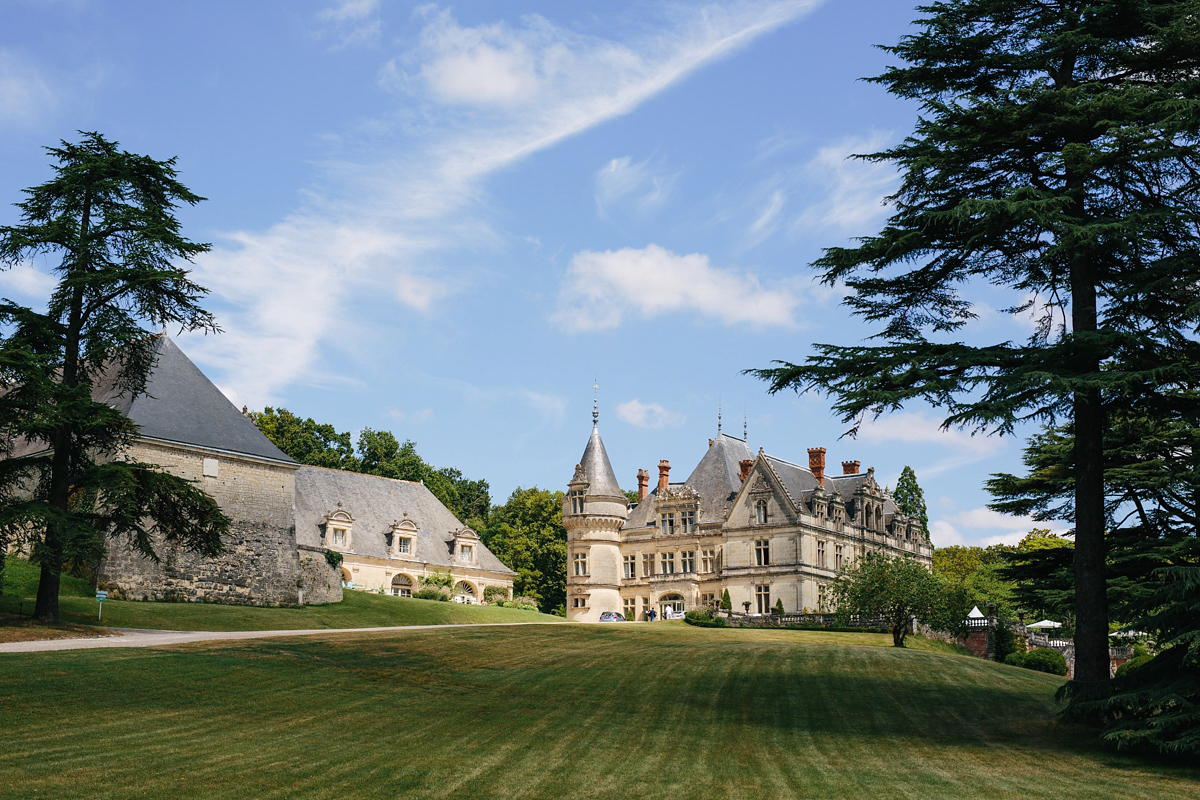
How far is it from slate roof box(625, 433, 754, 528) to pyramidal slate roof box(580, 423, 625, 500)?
8.46 feet

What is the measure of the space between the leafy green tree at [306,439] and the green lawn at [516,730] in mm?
52554

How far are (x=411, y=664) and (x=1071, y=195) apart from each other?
1742cm

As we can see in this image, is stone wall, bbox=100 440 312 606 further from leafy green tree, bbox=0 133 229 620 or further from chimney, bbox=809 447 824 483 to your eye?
chimney, bbox=809 447 824 483

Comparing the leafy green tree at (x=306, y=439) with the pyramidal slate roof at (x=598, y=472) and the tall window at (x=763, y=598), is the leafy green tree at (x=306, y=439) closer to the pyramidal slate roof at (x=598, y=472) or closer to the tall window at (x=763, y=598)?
the pyramidal slate roof at (x=598, y=472)

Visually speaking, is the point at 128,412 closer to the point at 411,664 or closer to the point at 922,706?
the point at 411,664

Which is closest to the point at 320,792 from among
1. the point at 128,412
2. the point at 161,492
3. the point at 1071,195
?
the point at 1071,195

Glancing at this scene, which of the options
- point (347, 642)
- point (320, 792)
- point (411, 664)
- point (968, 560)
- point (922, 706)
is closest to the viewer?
point (320, 792)

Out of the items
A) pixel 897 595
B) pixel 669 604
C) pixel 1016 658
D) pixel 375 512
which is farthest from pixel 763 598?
pixel 375 512

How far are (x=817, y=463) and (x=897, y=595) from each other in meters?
23.8

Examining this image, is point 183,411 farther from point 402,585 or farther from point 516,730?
point 516,730

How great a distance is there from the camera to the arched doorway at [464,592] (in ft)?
203

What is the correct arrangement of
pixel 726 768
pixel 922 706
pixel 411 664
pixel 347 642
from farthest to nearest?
pixel 347 642 < pixel 411 664 < pixel 922 706 < pixel 726 768

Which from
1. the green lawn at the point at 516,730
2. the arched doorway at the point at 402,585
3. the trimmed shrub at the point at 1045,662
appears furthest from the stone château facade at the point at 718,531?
the green lawn at the point at 516,730

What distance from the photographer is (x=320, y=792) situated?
11297 millimetres
